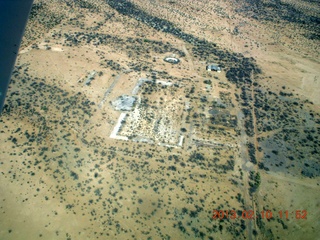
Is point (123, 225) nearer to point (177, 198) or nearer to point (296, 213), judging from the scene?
point (177, 198)

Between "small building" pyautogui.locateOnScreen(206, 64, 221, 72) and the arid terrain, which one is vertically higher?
"small building" pyautogui.locateOnScreen(206, 64, 221, 72)

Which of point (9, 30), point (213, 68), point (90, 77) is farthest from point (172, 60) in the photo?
point (9, 30)

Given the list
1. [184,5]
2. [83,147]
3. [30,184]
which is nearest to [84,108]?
[83,147]

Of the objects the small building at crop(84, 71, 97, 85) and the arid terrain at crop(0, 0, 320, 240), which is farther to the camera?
the small building at crop(84, 71, 97, 85)
